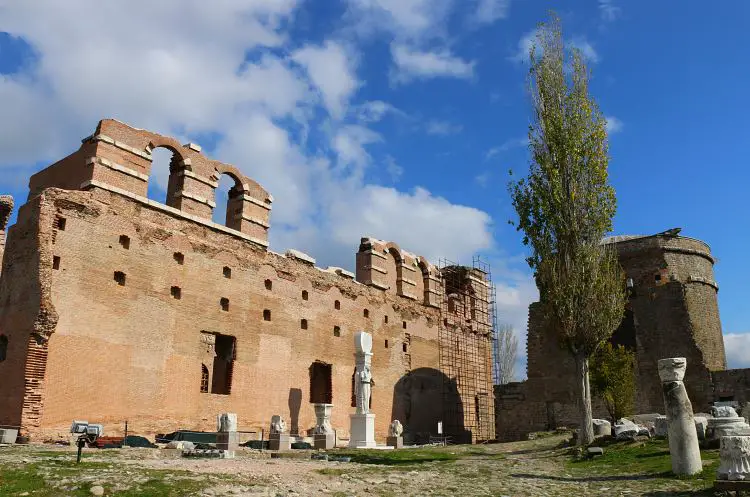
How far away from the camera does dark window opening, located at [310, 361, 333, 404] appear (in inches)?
880

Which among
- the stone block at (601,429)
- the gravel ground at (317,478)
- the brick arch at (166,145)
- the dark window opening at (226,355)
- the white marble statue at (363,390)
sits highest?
the brick arch at (166,145)

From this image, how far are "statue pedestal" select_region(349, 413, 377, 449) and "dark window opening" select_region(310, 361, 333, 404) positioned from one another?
2.84 m

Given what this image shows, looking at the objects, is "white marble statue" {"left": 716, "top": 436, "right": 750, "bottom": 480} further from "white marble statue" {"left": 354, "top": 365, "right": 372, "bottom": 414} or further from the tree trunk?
"white marble statue" {"left": 354, "top": 365, "right": 372, "bottom": 414}

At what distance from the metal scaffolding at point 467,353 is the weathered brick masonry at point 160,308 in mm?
3896

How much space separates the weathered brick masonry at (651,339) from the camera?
2575 centimetres

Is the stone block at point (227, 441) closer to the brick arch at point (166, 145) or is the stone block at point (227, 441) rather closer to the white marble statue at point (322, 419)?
the white marble statue at point (322, 419)

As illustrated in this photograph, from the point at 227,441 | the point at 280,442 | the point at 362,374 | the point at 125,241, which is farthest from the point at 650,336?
the point at 125,241

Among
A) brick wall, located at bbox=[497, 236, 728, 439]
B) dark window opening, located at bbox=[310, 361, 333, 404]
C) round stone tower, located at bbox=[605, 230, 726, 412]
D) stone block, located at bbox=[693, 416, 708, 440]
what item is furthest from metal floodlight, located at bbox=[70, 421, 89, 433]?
round stone tower, located at bbox=[605, 230, 726, 412]

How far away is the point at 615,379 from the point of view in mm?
21656

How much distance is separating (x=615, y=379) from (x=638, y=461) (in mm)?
10197

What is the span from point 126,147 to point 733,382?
22382mm

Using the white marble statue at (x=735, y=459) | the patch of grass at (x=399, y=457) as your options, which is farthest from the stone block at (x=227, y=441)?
the white marble statue at (x=735, y=459)

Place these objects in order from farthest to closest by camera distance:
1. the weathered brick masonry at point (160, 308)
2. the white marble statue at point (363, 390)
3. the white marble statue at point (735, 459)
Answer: the white marble statue at point (363, 390) → the weathered brick masonry at point (160, 308) → the white marble statue at point (735, 459)

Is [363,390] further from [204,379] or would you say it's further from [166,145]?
[166,145]
